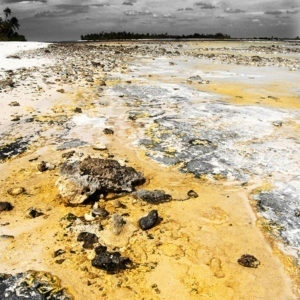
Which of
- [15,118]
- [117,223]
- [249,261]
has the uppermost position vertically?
[15,118]

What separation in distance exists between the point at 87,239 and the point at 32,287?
1.02 m

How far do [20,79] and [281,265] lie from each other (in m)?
13.9

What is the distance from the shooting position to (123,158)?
783cm

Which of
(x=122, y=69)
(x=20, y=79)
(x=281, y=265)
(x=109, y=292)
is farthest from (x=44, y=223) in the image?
(x=122, y=69)

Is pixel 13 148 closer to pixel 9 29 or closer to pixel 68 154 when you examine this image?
pixel 68 154

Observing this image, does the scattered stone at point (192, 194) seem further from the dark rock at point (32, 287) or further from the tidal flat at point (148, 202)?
the dark rock at point (32, 287)

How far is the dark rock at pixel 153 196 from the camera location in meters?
6.11

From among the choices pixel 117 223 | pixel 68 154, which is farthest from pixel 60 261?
pixel 68 154

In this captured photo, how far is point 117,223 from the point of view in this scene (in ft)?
17.2

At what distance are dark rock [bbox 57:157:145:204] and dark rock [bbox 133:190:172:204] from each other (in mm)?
223

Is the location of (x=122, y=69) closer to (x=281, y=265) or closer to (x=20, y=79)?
(x=20, y=79)

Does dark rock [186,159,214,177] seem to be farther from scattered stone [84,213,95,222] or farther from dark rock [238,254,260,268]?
dark rock [238,254,260,268]

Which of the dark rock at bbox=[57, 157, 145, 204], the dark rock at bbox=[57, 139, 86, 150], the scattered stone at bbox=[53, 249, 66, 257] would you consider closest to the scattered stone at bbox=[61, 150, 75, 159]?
the dark rock at bbox=[57, 139, 86, 150]

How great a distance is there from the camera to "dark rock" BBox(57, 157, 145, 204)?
5926 millimetres
